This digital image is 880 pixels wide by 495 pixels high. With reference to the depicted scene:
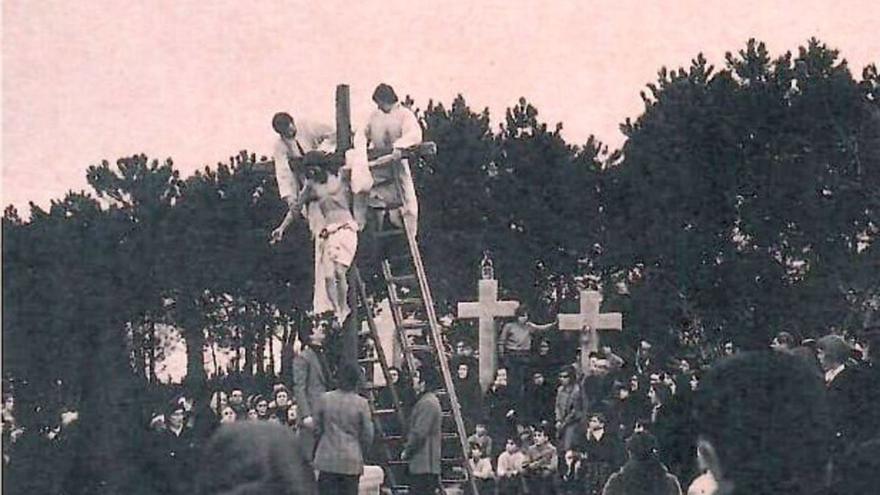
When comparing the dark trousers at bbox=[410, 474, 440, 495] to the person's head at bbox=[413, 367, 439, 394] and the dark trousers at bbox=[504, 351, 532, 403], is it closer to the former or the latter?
the person's head at bbox=[413, 367, 439, 394]

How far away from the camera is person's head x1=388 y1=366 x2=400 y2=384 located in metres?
8.33

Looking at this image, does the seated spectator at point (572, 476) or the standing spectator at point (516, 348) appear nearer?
the seated spectator at point (572, 476)

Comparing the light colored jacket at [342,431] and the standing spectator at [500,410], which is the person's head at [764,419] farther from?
the standing spectator at [500,410]

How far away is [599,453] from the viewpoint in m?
9.27

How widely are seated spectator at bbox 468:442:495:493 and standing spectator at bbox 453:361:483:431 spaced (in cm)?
40

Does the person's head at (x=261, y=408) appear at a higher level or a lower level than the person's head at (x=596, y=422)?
higher

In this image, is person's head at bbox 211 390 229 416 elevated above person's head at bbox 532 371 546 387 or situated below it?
below

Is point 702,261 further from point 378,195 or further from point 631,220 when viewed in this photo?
point 378,195

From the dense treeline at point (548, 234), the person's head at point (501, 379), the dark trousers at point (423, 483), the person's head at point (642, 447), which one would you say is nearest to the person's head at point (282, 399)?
→ the dense treeline at point (548, 234)

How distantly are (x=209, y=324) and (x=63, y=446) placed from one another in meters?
8.36

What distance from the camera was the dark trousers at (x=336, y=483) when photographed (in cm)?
700

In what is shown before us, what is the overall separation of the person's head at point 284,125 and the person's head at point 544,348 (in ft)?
12.1

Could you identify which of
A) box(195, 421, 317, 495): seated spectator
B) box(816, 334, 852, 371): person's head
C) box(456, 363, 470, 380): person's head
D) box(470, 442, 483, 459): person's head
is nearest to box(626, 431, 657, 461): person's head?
box(816, 334, 852, 371): person's head

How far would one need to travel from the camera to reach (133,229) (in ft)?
57.5
